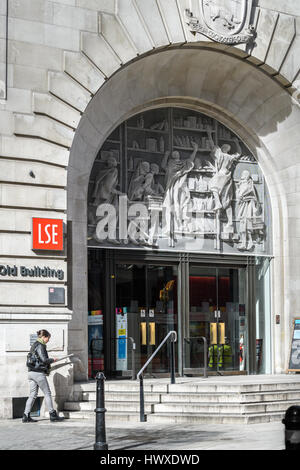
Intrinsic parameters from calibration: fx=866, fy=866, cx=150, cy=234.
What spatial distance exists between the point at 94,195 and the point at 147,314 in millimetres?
3553

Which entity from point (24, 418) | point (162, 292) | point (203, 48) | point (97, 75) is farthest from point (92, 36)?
point (24, 418)

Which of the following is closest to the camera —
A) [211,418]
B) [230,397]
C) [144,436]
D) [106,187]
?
[144,436]

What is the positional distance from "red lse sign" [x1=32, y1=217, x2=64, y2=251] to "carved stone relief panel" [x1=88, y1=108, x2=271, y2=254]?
103 inches

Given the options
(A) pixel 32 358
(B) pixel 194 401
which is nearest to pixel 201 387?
(B) pixel 194 401

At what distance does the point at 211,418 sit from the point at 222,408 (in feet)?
1.82

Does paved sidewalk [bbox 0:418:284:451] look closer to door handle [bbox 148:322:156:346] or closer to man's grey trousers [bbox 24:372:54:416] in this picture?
man's grey trousers [bbox 24:372:54:416]

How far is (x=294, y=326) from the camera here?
24094 mm

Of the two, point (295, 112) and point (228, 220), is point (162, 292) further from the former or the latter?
point (295, 112)

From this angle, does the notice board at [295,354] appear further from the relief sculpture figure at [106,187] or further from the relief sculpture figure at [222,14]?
the relief sculpture figure at [222,14]

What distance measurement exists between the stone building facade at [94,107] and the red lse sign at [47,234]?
144 millimetres

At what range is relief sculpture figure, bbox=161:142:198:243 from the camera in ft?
77.7

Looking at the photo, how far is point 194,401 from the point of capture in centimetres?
1808

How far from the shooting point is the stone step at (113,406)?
1788 cm

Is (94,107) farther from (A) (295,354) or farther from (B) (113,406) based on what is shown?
(A) (295,354)
